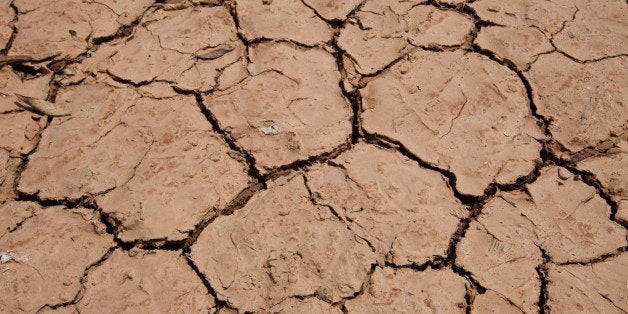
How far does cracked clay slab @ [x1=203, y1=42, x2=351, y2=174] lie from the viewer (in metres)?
1.94

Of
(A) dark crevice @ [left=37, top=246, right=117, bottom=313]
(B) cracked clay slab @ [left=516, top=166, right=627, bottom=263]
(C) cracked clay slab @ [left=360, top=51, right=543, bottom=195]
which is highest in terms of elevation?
(C) cracked clay slab @ [left=360, top=51, right=543, bottom=195]

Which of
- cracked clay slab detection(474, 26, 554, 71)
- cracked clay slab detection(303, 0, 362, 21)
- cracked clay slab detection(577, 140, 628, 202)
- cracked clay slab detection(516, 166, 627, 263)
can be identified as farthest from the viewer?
cracked clay slab detection(303, 0, 362, 21)

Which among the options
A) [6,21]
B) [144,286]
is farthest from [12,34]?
[144,286]

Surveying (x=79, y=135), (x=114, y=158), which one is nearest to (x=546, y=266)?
(x=114, y=158)

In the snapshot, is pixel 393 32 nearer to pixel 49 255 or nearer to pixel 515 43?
pixel 515 43

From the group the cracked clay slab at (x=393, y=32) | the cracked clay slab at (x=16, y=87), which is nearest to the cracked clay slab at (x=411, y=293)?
the cracked clay slab at (x=393, y=32)

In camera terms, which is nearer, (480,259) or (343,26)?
(480,259)

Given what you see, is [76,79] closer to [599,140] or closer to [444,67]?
[444,67]

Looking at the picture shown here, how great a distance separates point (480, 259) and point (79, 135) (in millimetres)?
1734

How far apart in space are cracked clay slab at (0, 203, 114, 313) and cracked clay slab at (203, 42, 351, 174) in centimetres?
68

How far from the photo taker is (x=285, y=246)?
1708mm

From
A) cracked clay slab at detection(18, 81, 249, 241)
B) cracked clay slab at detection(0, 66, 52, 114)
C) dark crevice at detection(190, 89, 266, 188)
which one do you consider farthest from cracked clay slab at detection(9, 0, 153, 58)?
dark crevice at detection(190, 89, 266, 188)

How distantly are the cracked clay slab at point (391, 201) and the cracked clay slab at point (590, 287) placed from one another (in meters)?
0.40

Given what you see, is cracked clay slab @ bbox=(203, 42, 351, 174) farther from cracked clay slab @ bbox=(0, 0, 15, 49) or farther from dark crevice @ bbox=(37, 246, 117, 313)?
cracked clay slab @ bbox=(0, 0, 15, 49)
